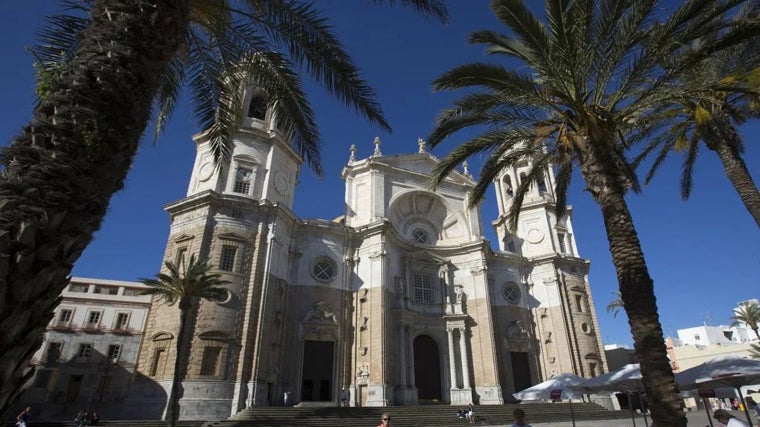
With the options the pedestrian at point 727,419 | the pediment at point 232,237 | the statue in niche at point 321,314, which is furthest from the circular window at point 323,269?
the pedestrian at point 727,419

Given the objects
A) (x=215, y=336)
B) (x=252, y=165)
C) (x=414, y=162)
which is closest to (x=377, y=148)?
(x=414, y=162)

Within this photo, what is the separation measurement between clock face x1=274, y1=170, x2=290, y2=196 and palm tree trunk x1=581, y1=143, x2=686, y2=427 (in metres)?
21.5

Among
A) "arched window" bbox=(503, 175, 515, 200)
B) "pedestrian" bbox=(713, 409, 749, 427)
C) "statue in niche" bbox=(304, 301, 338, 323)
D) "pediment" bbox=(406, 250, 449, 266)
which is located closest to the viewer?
"pedestrian" bbox=(713, 409, 749, 427)

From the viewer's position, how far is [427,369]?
29.8 meters

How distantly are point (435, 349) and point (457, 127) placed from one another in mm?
23147

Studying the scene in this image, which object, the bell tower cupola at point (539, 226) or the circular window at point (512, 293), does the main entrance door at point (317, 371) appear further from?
the bell tower cupola at point (539, 226)

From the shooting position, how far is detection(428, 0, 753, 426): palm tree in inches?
305

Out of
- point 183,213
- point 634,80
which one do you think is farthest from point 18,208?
point 183,213

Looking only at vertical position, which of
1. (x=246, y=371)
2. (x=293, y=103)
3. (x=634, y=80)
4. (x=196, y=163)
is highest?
(x=196, y=163)

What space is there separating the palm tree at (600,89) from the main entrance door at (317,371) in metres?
19.8

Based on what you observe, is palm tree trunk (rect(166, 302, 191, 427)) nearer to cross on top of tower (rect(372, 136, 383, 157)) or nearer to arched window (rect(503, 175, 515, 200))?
cross on top of tower (rect(372, 136, 383, 157))

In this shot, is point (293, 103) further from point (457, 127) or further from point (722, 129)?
point (722, 129)

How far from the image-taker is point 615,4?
873 cm

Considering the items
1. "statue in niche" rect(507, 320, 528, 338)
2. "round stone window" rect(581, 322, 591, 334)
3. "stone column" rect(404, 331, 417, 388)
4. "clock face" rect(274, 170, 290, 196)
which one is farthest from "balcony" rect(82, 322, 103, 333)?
"round stone window" rect(581, 322, 591, 334)
